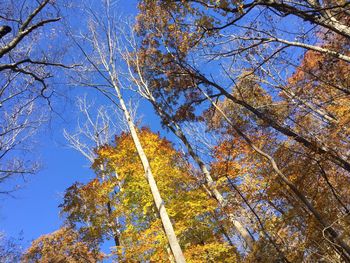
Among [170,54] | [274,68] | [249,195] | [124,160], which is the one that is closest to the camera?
[249,195]

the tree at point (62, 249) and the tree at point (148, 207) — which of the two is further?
the tree at point (62, 249)

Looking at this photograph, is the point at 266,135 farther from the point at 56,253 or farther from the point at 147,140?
the point at 56,253

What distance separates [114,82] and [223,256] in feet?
26.7

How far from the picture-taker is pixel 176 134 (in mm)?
12859

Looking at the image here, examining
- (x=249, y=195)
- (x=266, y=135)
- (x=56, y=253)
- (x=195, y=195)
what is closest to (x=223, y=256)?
(x=195, y=195)

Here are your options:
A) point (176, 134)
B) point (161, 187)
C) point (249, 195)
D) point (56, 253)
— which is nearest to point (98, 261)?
point (56, 253)

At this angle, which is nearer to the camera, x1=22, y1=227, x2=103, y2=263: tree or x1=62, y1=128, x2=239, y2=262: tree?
x1=62, y1=128, x2=239, y2=262: tree

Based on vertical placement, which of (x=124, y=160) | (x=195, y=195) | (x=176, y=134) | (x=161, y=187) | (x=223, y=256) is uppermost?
(x=124, y=160)

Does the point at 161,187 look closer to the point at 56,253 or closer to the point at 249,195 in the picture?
the point at 249,195

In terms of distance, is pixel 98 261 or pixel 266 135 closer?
pixel 266 135

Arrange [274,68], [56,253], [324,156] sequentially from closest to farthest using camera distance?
[324,156]
[56,253]
[274,68]

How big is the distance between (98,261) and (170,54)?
9344 mm

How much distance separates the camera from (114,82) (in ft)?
34.7

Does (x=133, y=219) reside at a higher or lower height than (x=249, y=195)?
higher
